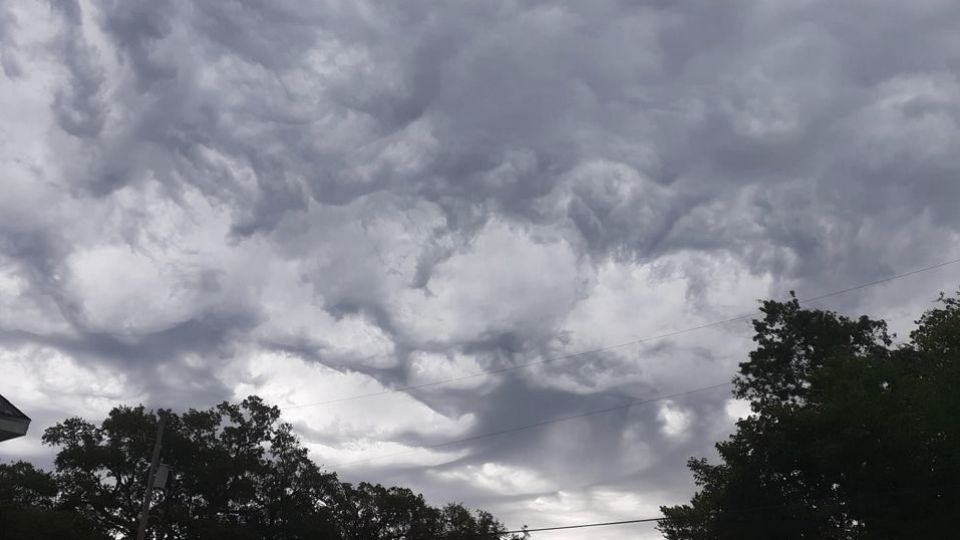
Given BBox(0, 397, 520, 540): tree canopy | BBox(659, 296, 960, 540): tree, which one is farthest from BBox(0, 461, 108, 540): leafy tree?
BBox(659, 296, 960, 540): tree

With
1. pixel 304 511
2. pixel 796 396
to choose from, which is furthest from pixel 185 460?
pixel 796 396

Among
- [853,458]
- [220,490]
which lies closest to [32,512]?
[220,490]

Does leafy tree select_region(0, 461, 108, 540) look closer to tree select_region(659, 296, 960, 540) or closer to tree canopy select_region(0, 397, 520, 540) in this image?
tree canopy select_region(0, 397, 520, 540)

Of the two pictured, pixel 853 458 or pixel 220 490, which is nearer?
pixel 853 458

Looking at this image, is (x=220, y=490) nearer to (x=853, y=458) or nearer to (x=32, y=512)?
(x=32, y=512)

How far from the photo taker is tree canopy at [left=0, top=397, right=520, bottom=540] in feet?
185

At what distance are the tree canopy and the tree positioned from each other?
24.5 meters

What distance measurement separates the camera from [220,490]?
60438mm

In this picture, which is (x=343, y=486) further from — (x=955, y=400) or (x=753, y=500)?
(x=955, y=400)

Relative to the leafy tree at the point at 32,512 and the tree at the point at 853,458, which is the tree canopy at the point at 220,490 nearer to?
the leafy tree at the point at 32,512

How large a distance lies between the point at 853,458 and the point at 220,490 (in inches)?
1814

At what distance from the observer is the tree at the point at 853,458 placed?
37.5m

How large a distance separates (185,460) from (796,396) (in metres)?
47.2

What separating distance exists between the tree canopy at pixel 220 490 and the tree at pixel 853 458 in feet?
80.2
